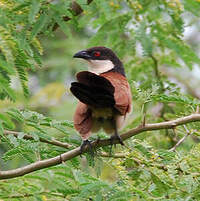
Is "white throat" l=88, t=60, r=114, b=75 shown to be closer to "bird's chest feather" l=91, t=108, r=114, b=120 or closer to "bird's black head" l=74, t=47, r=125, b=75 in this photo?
"bird's black head" l=74, t=47, r=125, b=75

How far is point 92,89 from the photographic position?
292 cm

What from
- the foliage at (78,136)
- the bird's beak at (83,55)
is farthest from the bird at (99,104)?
the bird's beak at (83,55)

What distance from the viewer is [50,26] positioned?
3570 mm

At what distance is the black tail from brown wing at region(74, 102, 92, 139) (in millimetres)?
200

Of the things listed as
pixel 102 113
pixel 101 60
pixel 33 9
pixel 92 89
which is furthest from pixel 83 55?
pixel 92 89

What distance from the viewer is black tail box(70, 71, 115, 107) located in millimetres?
2861

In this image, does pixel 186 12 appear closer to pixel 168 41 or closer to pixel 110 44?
pixel 168 41

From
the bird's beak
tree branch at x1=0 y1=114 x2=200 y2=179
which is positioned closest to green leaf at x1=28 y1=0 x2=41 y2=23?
tree branch at x1=0 y1=114 x2=200 y2=179

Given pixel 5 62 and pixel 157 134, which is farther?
pixel 157 134

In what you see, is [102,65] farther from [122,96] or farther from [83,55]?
[122,96]

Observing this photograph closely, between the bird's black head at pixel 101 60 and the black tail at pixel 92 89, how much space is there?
1106 mm

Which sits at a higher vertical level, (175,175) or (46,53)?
(175,175)

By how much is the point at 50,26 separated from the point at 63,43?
16.5ft

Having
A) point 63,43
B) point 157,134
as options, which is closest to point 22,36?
→ point 157,134
